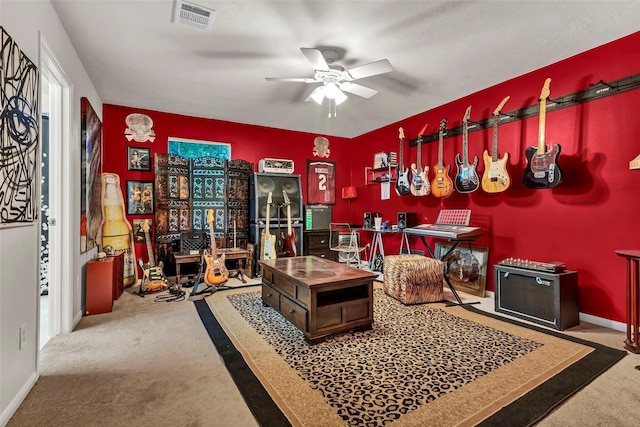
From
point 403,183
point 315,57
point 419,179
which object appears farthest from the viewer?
point 403,183

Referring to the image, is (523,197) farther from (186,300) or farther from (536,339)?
(186,300)

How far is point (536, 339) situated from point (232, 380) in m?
2.43

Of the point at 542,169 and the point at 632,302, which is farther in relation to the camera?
the point at 542,169

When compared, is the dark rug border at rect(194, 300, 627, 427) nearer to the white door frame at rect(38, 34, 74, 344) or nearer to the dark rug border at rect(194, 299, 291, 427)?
the dark rug border at rect(194, 299, 291, 427)

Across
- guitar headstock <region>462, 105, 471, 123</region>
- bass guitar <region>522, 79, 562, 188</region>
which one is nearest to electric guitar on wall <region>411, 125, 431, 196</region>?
guitar headstock <region>462, 105, 471, 123</region>

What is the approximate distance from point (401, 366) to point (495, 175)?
2.57m

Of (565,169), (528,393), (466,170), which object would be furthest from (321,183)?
(528,393)

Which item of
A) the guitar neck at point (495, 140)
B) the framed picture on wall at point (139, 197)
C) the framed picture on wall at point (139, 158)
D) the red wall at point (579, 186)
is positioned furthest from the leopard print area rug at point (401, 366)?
the framed picture on wall at point (139, 158)

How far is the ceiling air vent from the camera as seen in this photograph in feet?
7.26

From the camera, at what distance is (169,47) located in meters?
2.81

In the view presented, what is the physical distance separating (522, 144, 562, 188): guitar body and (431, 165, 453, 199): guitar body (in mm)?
936

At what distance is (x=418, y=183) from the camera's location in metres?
4.42

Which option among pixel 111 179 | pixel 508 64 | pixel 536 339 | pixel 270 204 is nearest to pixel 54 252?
pixel 111 179

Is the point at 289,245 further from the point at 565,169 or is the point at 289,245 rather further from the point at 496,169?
the point at 565,169
